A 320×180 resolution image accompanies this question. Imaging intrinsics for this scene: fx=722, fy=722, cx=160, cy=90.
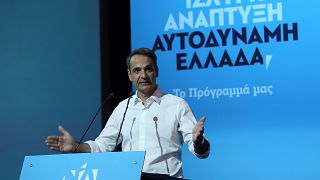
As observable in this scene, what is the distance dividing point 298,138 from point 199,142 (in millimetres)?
1401

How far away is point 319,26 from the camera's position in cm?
437

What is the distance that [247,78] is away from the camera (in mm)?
4527

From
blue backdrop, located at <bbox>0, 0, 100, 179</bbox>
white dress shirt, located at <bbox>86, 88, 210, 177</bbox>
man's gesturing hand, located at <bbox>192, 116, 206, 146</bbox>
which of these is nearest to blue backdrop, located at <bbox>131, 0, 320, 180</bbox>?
blue backdrop, located at <bbox>0, 0, 100, 179</bbox>

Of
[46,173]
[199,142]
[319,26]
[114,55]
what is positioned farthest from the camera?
[114,55]

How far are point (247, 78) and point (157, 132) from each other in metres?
1.25

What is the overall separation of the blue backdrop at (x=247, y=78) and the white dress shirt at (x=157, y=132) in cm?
108

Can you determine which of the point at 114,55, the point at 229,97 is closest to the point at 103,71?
the point at 114,55

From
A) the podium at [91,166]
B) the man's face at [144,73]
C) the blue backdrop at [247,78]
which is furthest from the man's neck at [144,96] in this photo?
the blue backdrop at [247,78]

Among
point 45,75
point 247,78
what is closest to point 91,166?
point 247,78

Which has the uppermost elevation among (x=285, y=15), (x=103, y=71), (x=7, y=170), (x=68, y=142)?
(x=285, y=15)

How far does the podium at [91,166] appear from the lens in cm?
275

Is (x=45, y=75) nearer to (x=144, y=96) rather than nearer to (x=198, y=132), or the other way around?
(x=144, y=96)

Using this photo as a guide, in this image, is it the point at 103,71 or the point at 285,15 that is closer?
the point at 285,15

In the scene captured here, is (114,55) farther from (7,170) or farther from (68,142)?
(68,142)
